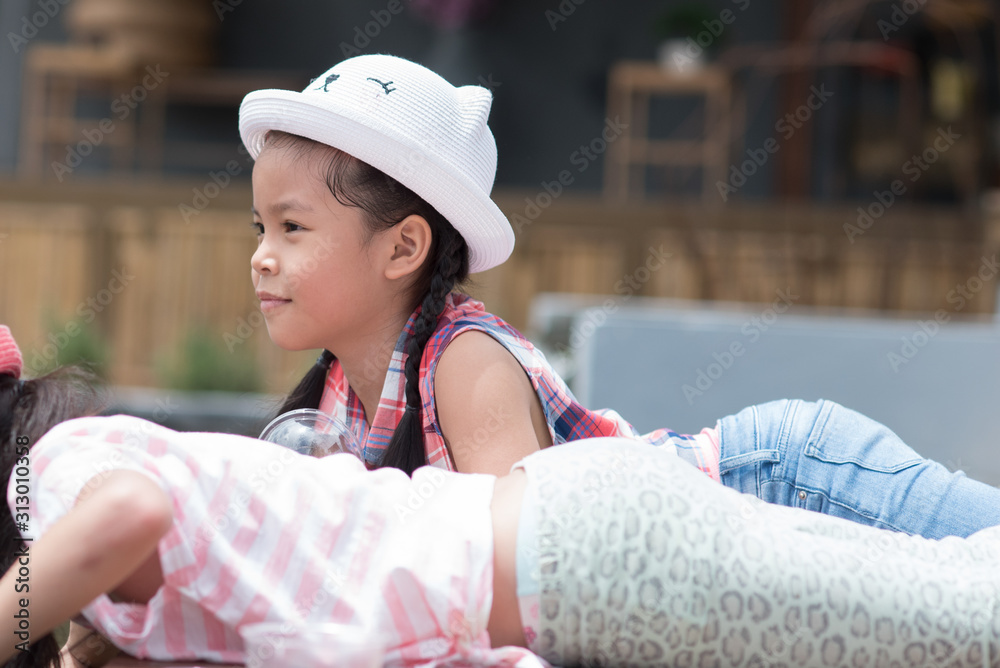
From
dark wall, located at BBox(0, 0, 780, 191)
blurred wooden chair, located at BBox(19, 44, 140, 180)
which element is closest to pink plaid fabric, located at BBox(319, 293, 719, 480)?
dark wall, located at BBox(0, 0, 780, 191)

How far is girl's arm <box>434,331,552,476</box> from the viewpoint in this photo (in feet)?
5.27

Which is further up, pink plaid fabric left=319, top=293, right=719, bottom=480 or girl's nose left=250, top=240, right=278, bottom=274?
girl's nose left=250, top=240, right=278, bottom=274

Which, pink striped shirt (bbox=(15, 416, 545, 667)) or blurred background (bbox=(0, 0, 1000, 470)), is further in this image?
blurred background (bbox=(0, 0, 1000, 470))

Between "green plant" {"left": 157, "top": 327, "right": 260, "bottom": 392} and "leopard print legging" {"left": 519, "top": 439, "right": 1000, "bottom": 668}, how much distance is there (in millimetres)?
5428

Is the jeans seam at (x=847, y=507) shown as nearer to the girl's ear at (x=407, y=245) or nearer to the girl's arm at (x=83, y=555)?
the girl's ear at (x=407, y=245)


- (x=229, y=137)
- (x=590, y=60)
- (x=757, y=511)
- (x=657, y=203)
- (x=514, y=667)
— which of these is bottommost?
(x=514, y=667)

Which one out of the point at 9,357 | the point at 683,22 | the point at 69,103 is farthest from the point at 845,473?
the point at 69,103

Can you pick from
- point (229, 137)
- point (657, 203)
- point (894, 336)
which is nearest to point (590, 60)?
point (657, 203)

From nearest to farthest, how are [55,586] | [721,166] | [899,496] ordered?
1. [55,586]
2. [899,496]
3. [721,166]

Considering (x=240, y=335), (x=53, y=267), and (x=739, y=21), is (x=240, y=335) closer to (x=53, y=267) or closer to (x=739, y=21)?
(x=53, y=267)

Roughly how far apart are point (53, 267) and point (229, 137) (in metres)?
2.43

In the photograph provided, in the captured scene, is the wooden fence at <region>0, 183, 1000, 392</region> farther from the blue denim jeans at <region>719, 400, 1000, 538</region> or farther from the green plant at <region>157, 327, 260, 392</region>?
the blue denim jeans at <region>719, 400, 1000, 538</region>

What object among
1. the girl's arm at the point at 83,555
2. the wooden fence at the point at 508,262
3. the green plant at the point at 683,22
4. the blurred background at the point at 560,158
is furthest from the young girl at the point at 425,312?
the green plant at the point at 683,22

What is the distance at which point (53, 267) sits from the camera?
723 centimetres
